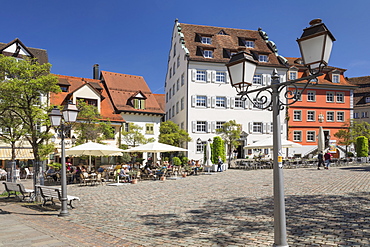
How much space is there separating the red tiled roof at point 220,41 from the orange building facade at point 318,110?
467 centimetres

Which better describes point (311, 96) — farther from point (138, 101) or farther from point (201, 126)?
point (138, 101)

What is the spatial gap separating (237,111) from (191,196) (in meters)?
29.2

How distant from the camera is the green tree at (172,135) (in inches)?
1423

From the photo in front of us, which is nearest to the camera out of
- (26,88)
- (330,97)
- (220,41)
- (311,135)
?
(26,88)

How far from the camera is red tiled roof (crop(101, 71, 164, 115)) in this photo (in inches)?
1526

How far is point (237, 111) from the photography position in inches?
1636

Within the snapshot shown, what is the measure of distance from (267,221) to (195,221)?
6.00 feet

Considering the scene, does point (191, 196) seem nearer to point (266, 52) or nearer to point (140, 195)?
point (140, 195)

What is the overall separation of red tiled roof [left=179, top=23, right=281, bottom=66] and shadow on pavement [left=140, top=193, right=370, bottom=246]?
3103 cm

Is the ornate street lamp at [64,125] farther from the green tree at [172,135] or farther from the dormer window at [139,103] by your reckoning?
the dormer window at [139,103]

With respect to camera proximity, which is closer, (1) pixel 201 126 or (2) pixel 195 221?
(2) pixel 195 221

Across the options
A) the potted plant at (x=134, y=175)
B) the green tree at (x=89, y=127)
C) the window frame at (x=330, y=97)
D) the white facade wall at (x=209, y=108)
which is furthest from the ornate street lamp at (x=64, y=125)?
the window frame at (x=330, y=97)

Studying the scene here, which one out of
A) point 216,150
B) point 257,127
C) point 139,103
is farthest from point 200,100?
point 216,150

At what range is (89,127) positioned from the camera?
1191 inches
